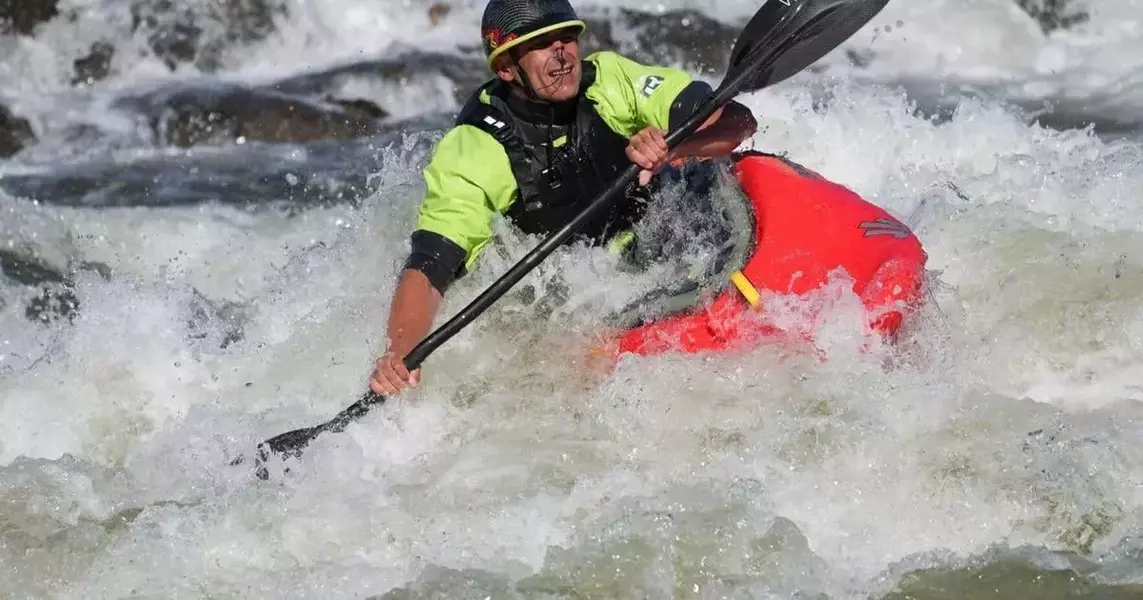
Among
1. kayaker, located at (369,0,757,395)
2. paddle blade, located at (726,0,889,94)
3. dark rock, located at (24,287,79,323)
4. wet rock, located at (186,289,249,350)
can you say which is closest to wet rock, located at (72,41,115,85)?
dark rock, located at (24,287,79,323)

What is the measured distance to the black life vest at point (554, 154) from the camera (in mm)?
3707

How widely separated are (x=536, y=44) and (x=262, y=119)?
359cm

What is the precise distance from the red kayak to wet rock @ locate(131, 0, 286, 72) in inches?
180

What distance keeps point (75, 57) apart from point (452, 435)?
15.6 feet

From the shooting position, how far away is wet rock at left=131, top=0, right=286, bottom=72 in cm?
723

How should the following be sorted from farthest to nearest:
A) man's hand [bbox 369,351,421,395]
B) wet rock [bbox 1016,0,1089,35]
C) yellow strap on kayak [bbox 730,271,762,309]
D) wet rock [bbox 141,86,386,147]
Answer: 1. wet rock [bbox 1016,0,1089,35]
2. wet rock [bbox 141,86,386,147]
3. yellow strap on kayak [bbox 730,271,762,309]
4. man's hand [bbox 369,351,421,395]

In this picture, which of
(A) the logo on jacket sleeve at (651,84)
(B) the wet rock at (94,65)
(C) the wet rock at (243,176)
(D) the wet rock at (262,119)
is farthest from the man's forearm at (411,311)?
(B) the wet rock at (94,65)

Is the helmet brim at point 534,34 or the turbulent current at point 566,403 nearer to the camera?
the turbulent current at point 566,403

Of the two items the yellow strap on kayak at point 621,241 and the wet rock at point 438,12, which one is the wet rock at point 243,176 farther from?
the yellow strap on kayak at point 621,241

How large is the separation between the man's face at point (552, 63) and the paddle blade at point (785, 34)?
493 mm

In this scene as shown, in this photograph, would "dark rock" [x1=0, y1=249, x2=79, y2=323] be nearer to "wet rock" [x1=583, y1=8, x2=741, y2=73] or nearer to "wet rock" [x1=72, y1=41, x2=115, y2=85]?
"wet rock" [x1=72, y1=41, x2=115, y2=85]

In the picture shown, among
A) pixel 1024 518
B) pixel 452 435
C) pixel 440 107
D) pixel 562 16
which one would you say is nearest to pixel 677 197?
pixel 562 16

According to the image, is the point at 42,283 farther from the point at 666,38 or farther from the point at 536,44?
the point at 666,38

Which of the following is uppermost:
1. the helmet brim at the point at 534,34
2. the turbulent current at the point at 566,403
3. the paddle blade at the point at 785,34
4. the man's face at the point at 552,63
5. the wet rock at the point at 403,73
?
the wet rock at the point at 403,73
